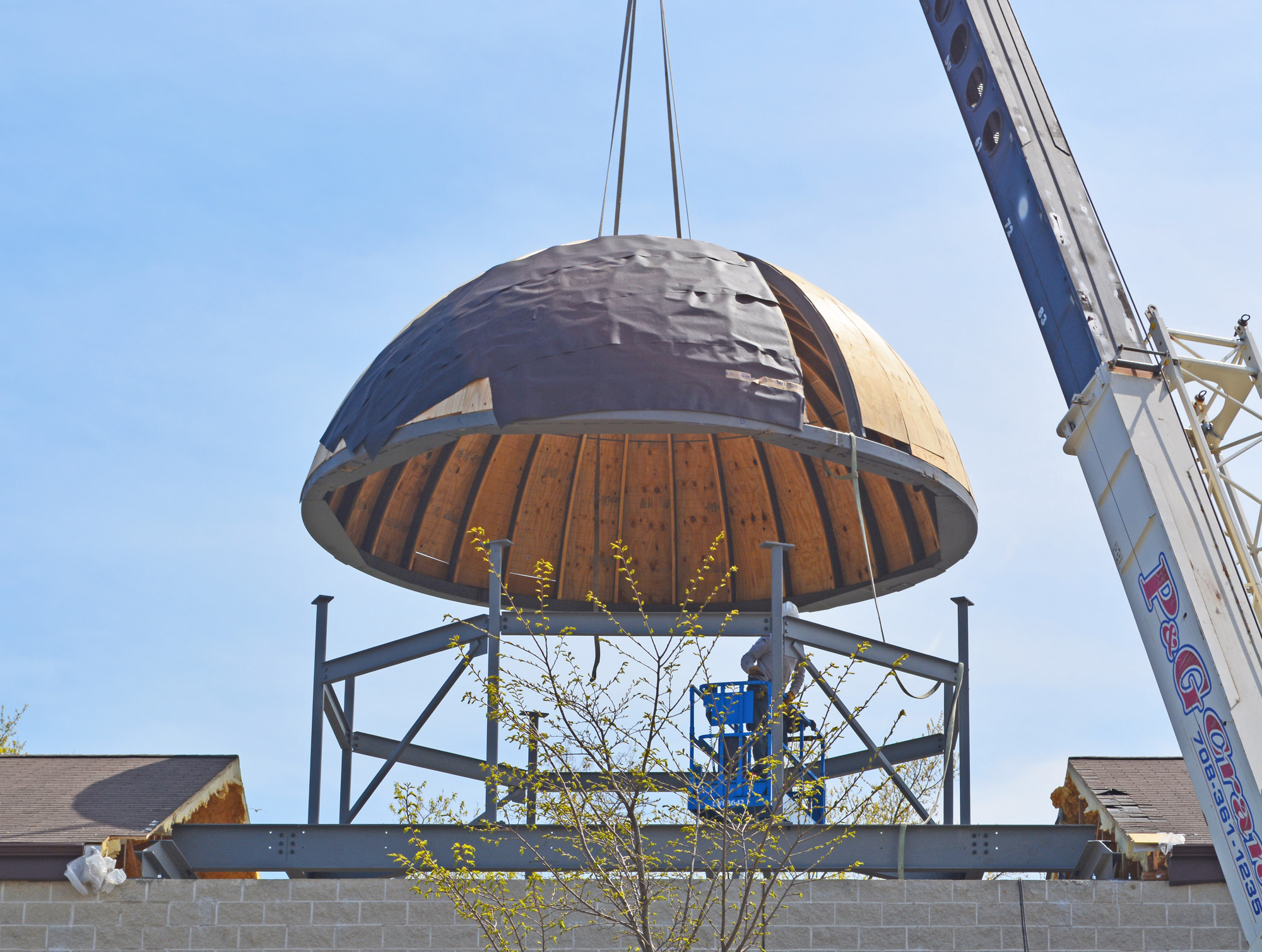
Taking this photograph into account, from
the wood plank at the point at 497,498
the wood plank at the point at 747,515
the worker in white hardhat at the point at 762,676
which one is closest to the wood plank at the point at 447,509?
the wood plank at the point at 497,498

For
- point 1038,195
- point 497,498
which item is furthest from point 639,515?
point 1038,195

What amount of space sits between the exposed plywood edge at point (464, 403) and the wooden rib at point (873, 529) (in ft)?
22.2

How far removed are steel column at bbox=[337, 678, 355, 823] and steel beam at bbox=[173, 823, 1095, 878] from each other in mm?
2989

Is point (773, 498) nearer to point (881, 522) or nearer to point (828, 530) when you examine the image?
point (828, 530)

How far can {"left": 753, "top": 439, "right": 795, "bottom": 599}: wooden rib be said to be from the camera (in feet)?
66.0

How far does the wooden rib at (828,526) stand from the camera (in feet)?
65.1

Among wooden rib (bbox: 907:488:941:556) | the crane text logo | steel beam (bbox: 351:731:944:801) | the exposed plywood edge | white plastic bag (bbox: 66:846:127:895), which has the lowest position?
the crane text logo

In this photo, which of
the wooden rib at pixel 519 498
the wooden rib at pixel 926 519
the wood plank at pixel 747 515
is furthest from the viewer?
the wood plank at pixel 747 515

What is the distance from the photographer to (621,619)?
16.0 m

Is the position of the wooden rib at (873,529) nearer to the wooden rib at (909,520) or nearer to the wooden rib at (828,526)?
the wooden rib at (909,520)

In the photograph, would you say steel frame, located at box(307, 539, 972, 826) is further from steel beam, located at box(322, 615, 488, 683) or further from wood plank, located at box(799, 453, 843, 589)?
wood plank, located at box(799, 453, 843, 589)

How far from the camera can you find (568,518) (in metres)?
20.6

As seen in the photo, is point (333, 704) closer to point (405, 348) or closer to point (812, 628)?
point (405, 348)

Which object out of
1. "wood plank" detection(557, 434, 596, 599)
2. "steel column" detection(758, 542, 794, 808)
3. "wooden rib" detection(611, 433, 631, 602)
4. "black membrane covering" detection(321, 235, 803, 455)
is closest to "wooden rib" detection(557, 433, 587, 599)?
"wood plank" detection(557, 434, 596, 599)
